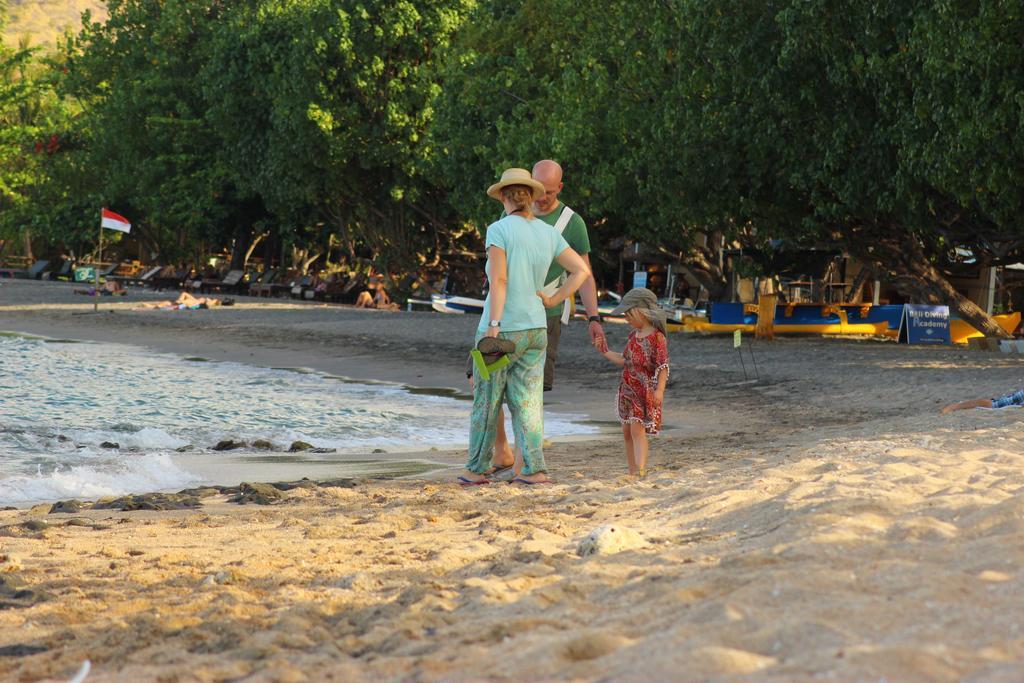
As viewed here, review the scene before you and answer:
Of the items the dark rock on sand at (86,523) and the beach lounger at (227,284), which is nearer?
the dark rock on sand at (86,523)

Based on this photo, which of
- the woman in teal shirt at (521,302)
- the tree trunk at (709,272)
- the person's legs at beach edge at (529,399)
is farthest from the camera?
the tree trunk at (709,272)

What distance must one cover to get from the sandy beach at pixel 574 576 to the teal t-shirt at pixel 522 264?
38.8 inches

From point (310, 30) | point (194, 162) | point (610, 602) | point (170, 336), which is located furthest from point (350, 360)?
point (194, 162)

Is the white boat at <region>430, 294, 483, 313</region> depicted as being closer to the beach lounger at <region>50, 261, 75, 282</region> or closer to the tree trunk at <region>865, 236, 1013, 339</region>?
the tree trunk at <region>865, 236, 1013, 339</region>

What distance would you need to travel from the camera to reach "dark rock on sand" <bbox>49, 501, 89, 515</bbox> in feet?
23.3

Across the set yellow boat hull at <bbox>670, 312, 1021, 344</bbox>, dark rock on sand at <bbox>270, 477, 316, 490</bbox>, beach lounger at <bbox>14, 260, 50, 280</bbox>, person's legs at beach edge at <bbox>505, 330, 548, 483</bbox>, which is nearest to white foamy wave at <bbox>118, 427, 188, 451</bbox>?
dark rock on sand at <bbox>270, 477, 316, 490</bbox>

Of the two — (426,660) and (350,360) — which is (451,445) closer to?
(426,660)

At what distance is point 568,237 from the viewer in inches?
310

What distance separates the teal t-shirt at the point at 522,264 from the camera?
7195 millimetres

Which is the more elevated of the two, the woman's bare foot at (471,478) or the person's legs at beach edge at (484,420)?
the person's legs at beach edge at (484,420)

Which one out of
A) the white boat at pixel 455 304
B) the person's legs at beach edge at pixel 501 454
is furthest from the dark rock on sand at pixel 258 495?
the white boat at pixel 455 304

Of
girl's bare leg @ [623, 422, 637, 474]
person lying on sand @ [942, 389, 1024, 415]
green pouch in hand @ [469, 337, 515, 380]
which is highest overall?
green pouch in hand @ [469, 337, 515, 380]

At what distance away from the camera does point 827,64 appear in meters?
19.0

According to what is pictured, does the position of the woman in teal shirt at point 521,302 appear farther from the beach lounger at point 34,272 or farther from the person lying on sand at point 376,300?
the beach lounger at point 34,272
